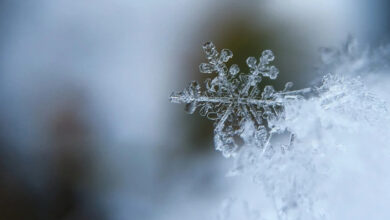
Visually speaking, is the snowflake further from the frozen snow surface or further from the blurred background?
the blurred background

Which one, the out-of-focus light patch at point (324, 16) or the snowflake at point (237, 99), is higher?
the out-of-focus light patch at point (324, 16)

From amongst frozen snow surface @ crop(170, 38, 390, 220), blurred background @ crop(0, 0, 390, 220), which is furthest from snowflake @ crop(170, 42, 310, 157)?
blurred background @ crop(0, 0, 390, 220)

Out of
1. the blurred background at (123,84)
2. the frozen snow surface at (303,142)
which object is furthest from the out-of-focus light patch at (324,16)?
the frozen snow surface at (303,142)

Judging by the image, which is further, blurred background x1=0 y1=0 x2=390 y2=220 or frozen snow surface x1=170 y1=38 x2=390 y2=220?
blurred background x1=0 y1=0 x2=390 y2=220

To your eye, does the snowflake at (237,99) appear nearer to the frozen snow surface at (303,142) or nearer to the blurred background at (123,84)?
the frozen snow surface at (303,142)

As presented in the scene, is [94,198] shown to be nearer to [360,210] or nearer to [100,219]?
[100,219]

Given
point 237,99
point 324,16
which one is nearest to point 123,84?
point 237,99

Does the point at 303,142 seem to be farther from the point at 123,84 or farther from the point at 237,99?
the point at 123,84
